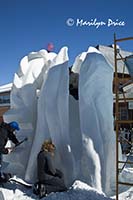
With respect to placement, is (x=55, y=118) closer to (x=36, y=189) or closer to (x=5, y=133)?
(x=5, y=133)

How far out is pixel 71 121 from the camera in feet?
22.8

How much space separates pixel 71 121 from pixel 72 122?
0.03 m

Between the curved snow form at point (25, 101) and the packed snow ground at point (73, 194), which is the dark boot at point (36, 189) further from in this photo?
the curved snow form at point (25, 101)

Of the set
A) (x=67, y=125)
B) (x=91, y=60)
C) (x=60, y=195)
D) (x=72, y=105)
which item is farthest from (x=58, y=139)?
(x=91, y=60)

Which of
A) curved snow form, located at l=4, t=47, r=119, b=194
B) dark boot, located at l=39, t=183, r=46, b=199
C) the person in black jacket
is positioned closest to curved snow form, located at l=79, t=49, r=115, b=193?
curved snow form, located at l=4, t=47, r=119, b=194

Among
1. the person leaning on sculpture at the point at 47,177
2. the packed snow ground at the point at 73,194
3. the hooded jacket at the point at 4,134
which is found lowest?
→ the packed snow ground at the point at 73,194

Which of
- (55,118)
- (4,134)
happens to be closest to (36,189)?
(4,134)

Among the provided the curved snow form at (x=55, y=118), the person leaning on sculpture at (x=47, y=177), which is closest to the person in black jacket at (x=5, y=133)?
the curved snow form at (x=55, y=118)

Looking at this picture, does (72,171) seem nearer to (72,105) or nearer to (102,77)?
(72,105)

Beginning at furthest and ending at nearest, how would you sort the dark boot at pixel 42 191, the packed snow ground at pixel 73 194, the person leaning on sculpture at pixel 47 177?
the person leaning on sculpture at pixel 47 177, the dark boot at pixel 42 191, the packed snow ground at pixel 73 194

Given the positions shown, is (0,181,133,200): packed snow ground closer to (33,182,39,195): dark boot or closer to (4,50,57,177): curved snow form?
(33,182,39,195): dark boot

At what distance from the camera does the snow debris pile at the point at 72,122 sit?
6180 mm

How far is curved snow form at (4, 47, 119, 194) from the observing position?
6199 millimetres

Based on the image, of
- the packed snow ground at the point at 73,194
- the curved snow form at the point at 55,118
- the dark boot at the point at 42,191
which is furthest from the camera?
the curved snow form at the point at 55,118
